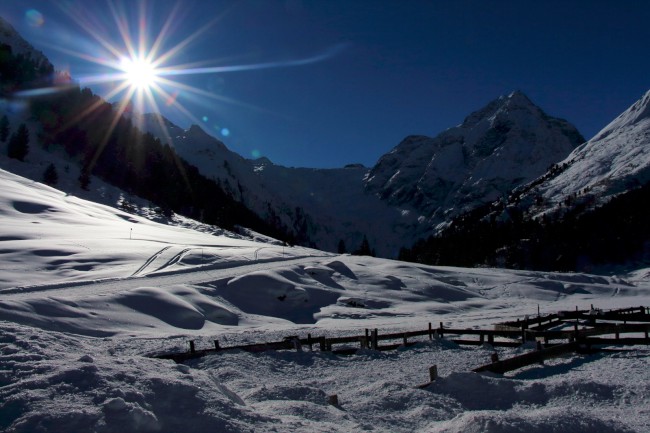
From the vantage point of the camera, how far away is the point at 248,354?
640 inches

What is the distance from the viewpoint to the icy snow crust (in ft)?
25.8

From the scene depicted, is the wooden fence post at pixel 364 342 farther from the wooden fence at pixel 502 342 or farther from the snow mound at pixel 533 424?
the snow mound at pixel 533 424

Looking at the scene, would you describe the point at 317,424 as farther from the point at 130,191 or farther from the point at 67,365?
the point at 130,191

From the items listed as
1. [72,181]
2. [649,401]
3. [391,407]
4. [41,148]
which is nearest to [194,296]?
[391,407]

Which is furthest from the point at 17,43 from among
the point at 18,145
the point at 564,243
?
Answer: the point at 564,243

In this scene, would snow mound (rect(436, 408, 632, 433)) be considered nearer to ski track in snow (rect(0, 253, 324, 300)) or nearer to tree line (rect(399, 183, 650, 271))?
ski track in snow (rect(0, 253, 324, 300))

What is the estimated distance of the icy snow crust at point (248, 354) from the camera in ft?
25.8

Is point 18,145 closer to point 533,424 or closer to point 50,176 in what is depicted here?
point 50,176

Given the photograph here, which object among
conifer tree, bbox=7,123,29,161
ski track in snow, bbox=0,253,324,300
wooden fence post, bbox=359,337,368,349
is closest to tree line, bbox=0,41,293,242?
conifer tree, bbox=7,123,29,161

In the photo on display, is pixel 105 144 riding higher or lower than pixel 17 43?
lower

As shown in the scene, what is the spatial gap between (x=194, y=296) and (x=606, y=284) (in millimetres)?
51396

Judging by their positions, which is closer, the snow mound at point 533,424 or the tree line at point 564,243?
the snow mound at point 533,424

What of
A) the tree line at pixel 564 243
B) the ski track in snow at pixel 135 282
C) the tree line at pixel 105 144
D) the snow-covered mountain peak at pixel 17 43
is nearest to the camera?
the ski track in snow at pixel 135 282

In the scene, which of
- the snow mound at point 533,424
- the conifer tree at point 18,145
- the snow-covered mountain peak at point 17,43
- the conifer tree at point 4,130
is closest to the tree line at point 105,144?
the conifer tree at point 4,130
